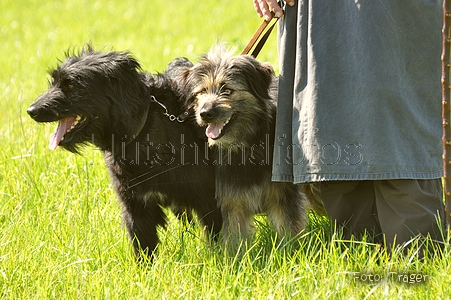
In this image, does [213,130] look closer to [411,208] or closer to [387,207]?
[387,207]

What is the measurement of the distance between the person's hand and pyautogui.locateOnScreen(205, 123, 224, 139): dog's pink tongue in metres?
0.69

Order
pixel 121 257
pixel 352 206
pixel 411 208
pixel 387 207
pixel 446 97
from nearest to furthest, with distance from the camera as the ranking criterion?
1. pixel 446 97
2. pixel 411 208
3. pixel 387 207
4. pixel 121 257
5. pixel 352 206

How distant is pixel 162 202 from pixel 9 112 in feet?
12.4

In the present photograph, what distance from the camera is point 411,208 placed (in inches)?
142

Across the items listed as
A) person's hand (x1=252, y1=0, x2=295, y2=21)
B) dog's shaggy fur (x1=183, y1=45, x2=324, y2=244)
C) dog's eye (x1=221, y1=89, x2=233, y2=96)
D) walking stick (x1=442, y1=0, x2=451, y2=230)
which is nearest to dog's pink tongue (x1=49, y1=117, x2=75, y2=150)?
dog's shaggy fur (x1=183, y1=45, x2=324, y2=244)

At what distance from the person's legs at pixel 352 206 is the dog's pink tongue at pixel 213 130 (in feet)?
2.44

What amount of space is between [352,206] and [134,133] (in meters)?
1.38

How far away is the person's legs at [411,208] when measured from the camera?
3576 millimetres

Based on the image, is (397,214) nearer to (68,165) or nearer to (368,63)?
(368,63)

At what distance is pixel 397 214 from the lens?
3660 millimetres

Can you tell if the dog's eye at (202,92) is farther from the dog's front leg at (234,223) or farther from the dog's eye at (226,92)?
the dog's front leg at (234,223)

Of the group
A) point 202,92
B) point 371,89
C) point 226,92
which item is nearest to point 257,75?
point 226,92

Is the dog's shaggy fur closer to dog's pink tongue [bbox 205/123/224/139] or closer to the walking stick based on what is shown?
dog's pink tongue [bbox 205/123/224/139]

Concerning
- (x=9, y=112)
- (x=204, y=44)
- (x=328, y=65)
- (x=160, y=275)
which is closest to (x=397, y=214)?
(x=328, y=65)
